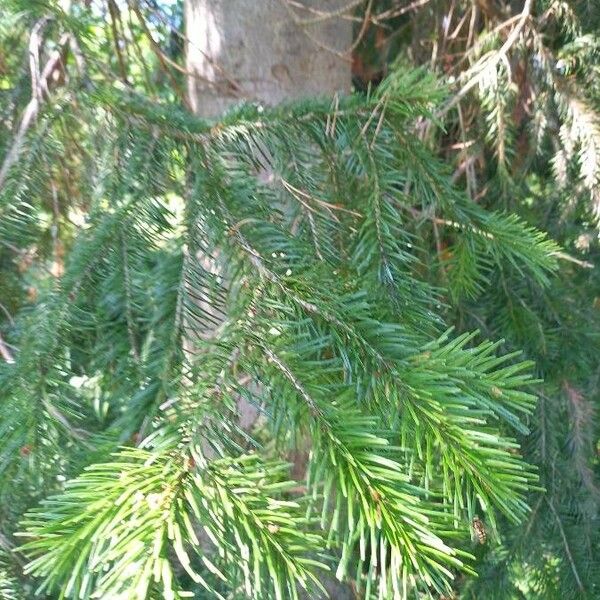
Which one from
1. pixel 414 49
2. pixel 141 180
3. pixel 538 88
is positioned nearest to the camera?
pixel 141 180

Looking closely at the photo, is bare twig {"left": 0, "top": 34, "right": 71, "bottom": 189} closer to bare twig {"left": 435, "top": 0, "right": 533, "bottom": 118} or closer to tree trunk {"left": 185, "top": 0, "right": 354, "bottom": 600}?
tree trunk {"left": 185, "top": 0, "right": 354, "bottom": 600}

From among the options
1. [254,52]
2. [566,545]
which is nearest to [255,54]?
[254,52]

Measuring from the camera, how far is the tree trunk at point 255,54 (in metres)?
1.13

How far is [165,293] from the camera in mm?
636

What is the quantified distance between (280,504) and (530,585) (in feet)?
3.91

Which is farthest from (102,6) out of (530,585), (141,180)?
(530,585)

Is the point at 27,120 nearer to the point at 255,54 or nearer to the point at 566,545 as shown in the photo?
the point at 255,54

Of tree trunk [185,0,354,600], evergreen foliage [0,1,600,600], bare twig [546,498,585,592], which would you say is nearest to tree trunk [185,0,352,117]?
tree trunk [185,0,354,600]

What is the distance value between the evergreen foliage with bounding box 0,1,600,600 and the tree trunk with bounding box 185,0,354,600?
15 centimetres

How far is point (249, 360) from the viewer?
1.63 ft

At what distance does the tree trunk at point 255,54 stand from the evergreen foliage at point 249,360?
6.1 inches

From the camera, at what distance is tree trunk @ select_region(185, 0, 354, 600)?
1.13 metres

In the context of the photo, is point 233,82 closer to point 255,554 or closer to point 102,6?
point 102,6

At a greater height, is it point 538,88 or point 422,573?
point 538,88
